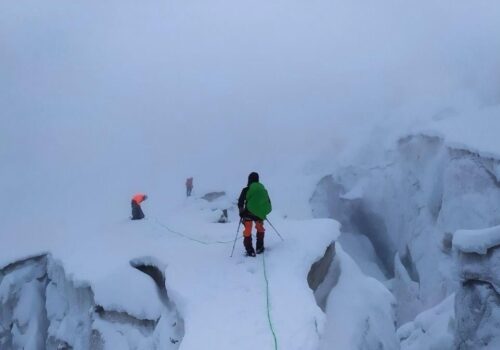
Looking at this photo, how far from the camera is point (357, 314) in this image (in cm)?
995

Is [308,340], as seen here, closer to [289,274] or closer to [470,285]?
[289,274]

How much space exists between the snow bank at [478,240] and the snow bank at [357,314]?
2.09 m

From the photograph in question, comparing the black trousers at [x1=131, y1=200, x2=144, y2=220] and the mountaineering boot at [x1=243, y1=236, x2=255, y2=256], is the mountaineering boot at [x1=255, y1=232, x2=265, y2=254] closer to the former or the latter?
the mountaineering boot at [x1=243, y1=236, x2=255, y2=256]

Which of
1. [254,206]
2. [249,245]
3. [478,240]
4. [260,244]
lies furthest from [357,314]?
[478,240]

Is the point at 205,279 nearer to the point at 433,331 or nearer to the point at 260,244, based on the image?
the point at 260,244

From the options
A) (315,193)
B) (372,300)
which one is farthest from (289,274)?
(315,193)

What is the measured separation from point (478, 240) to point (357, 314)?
10.7 feet

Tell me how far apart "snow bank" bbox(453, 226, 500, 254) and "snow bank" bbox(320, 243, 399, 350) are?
209 cm

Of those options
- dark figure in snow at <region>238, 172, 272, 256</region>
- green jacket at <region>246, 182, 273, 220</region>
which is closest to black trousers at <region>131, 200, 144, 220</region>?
dark figure in snow at <region>238, 172, 272, 256</region>

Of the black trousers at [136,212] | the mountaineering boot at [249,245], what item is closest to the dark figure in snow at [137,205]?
the black trousers at [136,212]

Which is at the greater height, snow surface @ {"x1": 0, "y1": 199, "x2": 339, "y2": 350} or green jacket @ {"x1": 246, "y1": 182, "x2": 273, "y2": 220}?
green jacket @ {"x1": 246, "y1": 182, "x2": 273, "y2": 220}

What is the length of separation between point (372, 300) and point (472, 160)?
9.05 meters

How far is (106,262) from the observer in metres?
12.0

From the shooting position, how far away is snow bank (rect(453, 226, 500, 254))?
1055 cm
